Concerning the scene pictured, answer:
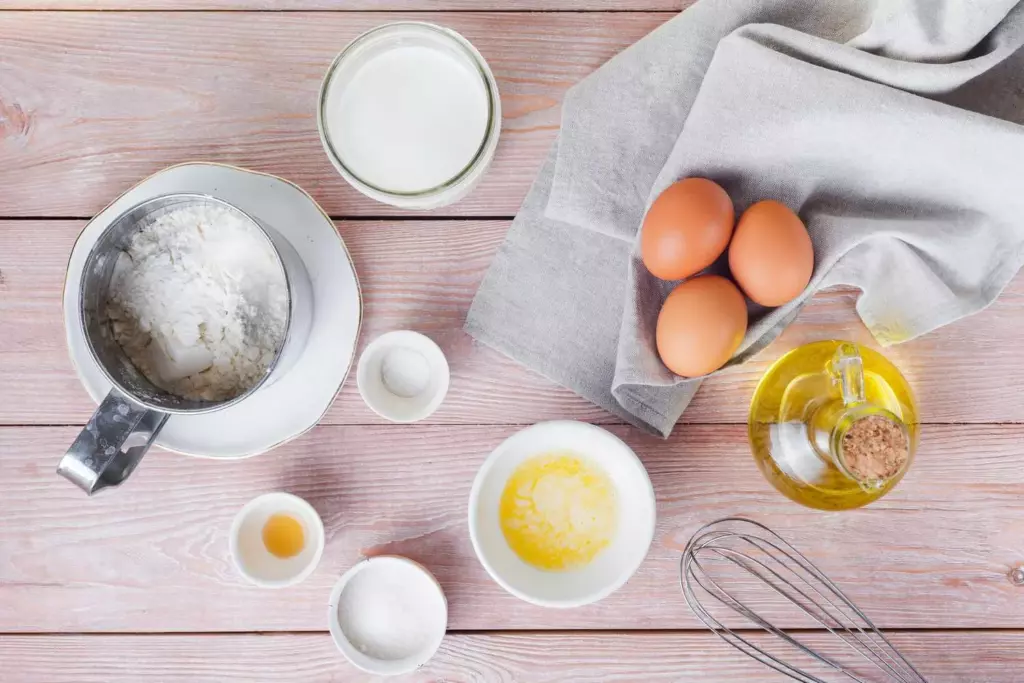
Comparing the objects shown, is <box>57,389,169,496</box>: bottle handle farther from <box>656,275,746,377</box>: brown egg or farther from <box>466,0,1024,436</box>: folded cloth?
<box>656,275,746,377</box>: brown egg

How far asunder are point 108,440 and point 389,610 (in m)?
0.33

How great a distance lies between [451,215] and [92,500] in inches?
19.8

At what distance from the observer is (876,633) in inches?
31.1

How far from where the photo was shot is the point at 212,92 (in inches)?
31.4

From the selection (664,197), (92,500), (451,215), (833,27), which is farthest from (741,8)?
(92,500)

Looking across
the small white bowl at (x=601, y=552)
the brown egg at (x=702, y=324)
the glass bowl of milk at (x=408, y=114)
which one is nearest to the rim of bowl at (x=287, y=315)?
the glass bowl of milk at (x=408, y=114)

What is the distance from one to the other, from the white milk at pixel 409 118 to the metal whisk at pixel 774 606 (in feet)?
1.58

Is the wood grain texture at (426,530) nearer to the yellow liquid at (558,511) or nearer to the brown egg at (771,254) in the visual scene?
the yellow liquid at (558,511)

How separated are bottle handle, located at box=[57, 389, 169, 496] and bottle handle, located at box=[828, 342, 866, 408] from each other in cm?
61

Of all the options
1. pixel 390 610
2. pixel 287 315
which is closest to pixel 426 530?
pixel 390 610

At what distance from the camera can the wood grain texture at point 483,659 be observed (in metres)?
0.80

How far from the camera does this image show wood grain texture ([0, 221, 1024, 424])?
0.79m

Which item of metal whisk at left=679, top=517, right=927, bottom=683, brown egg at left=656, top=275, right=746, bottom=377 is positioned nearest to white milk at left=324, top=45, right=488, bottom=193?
brown egg at left=656, top=275, right=746, bottom=377

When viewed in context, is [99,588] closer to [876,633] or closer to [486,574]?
[486,574]
